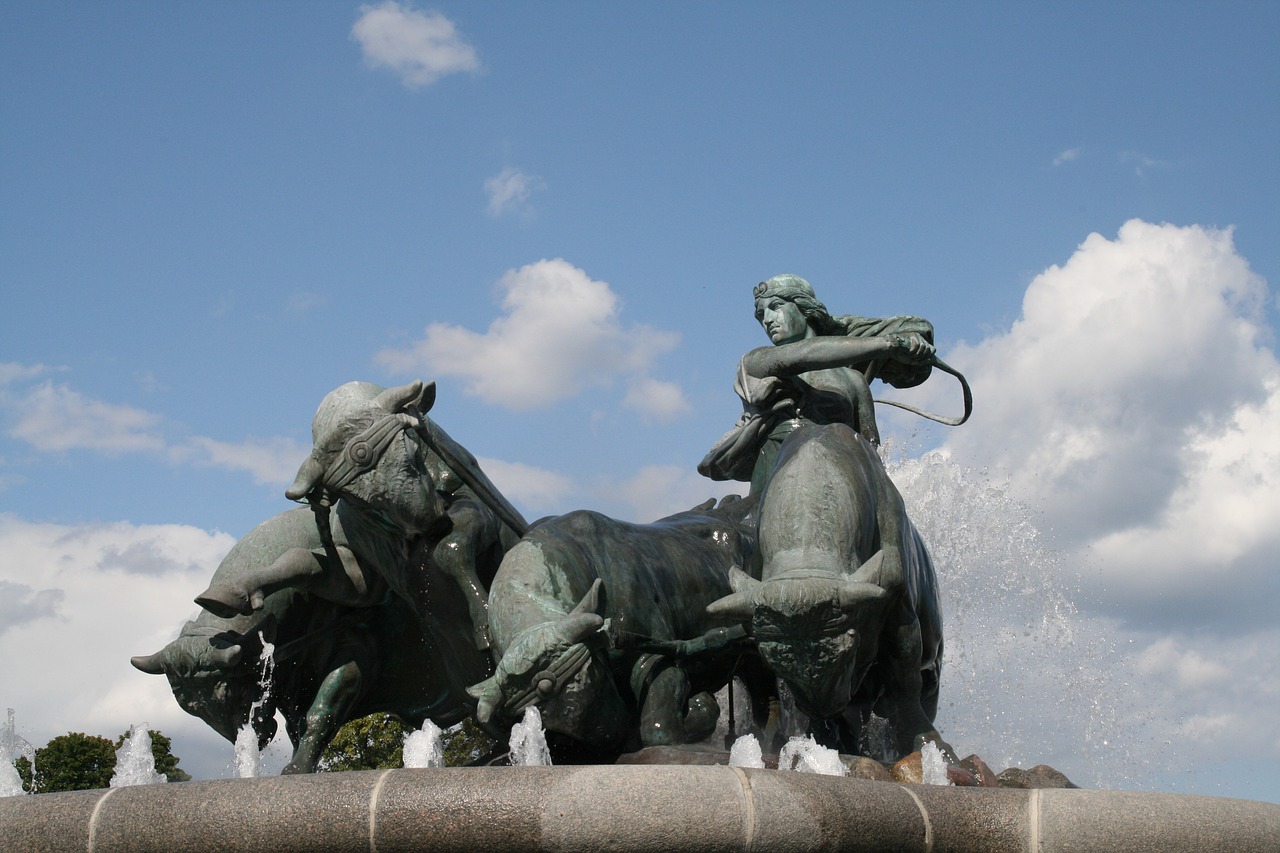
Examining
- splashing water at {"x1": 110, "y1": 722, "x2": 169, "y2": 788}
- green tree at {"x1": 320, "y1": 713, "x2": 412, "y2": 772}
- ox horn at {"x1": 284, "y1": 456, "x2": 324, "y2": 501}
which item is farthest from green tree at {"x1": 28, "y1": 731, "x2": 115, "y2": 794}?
ox horn at {"x1": 284, "y1": 456, "x2": 324, "y2": 501}

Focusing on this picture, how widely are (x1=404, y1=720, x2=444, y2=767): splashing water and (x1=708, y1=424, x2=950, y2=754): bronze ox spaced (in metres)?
Result: 1.49

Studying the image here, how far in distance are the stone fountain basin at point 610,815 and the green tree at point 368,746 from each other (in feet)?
65.3

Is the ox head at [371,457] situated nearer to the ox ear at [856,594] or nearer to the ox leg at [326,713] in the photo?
the ox leg at [326,713]

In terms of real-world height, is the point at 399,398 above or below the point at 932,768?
above

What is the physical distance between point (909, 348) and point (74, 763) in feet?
89.3

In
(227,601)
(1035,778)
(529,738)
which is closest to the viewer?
(529,738)

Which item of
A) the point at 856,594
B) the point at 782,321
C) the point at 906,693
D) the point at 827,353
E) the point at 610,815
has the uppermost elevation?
the point at 782,321

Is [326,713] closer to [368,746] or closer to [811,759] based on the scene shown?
[811,759]

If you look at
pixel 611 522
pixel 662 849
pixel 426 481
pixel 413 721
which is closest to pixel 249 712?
pixel 413 721

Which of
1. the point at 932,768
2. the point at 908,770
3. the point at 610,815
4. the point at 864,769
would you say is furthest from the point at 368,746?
the point at 610,815

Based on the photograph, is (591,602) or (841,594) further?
(591,602)

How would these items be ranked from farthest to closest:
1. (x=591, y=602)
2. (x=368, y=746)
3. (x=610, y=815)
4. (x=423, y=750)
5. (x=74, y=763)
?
(x=74, y=763) < (x=368, y=746) < (x=423, y=750) < (x=591, y=602) < (x=610, y=815)

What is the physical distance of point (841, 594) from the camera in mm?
6336

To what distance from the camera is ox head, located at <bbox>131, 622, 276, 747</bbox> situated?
24.6 ft
